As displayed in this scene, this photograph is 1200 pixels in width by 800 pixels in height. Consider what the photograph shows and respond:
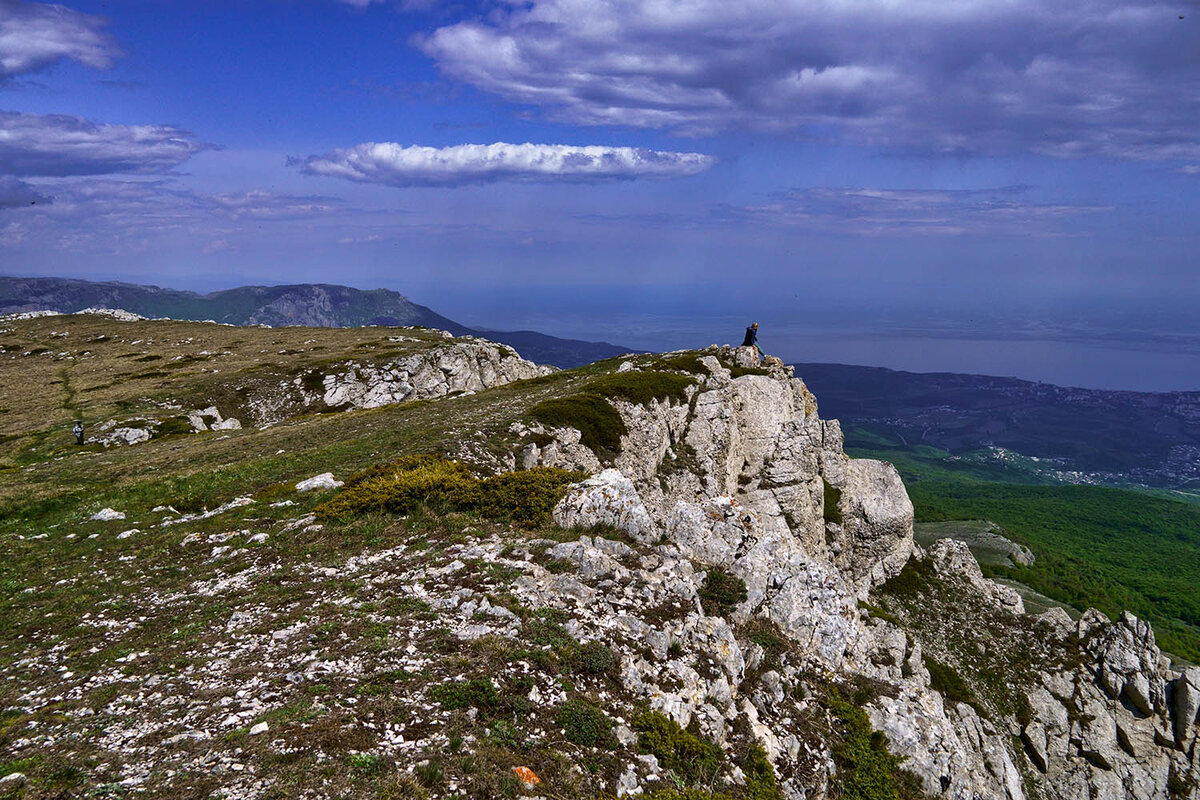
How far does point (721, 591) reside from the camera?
1978cm

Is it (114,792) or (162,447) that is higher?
(114,792)

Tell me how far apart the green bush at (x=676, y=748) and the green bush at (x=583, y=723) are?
883 millimetres

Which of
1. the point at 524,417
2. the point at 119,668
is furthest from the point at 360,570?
the point at 524,417

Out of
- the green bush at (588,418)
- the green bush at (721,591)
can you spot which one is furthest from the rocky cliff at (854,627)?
Answer: the green bush at (588,418)

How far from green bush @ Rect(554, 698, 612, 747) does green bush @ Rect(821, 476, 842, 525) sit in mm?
47000

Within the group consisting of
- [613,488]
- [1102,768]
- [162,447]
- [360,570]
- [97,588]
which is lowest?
[1102,768]

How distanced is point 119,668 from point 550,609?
10450 mm

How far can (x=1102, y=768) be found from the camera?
136 ft

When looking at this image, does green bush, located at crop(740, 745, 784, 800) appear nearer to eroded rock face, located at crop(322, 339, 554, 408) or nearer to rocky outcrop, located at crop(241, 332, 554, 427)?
rocky outcrop, located at crop(241, 332, 554, 427)

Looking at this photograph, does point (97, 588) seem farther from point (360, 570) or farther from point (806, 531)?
point (806, 531)

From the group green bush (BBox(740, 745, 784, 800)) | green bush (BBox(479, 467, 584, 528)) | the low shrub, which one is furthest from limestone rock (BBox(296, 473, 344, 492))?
the low shrub

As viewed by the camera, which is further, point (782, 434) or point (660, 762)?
point (782, 434)

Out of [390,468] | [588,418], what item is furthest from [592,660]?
[588,418]

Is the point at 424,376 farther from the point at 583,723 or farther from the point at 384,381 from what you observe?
the point at 583,723
